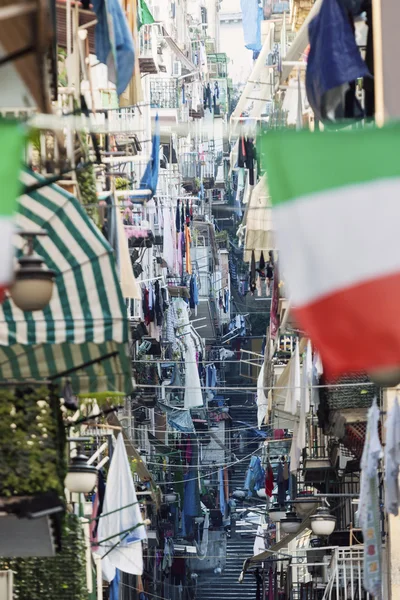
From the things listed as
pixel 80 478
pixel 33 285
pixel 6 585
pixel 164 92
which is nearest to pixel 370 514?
pixel 80 478

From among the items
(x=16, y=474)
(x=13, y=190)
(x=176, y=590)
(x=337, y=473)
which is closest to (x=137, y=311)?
(x=337, y=473)

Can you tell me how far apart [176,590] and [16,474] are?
4702 centimetres

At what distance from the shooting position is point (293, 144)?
8.52 metres

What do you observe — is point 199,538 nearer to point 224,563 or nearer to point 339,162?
point 224,563

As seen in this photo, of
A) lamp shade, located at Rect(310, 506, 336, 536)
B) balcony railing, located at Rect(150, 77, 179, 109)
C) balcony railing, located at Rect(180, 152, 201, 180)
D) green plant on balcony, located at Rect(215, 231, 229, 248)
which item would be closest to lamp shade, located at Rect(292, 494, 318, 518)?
lamp shade, located at Rect(310, 506, 336, 536)

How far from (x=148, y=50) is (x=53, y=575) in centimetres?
2453

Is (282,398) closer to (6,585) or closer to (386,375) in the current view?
(6,585)

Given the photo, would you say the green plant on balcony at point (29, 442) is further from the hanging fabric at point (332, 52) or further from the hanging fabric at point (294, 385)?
the hanging fabric at point (294, 385)

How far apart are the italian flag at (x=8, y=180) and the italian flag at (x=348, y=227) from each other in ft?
4.52

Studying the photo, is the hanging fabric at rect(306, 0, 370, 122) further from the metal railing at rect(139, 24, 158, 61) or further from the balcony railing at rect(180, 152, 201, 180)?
the balcony railing at rect(180, 152, 201, 180)

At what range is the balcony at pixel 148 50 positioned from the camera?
37.2 metres

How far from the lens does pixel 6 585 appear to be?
58.7 ft

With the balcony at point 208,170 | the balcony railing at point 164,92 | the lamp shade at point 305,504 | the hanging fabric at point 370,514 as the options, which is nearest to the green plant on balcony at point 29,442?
the hanging fabric at point 370,514

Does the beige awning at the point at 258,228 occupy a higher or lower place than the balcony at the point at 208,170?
lower
